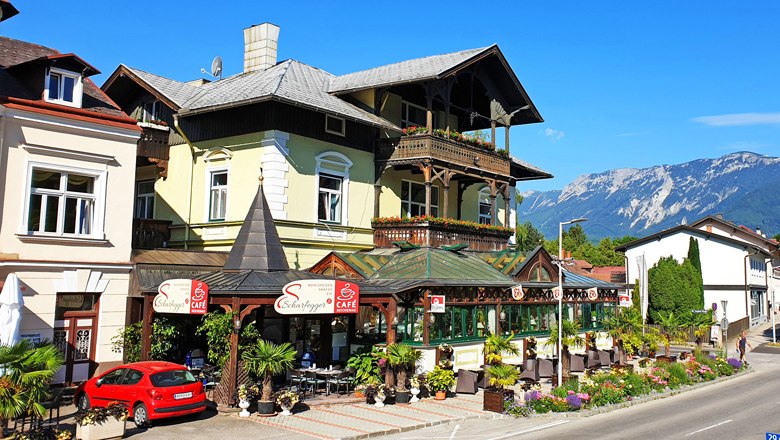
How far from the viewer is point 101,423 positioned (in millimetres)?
15438

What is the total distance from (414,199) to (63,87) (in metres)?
18.3

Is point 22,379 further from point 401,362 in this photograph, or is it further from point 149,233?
point 149,233

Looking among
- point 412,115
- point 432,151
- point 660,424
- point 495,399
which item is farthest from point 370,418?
point 412,115

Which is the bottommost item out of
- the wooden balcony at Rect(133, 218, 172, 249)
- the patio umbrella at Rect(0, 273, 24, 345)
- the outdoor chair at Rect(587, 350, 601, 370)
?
the outdoor chair at Rect(587, 350, 601, 370)

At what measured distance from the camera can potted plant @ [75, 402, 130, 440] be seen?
15.4m

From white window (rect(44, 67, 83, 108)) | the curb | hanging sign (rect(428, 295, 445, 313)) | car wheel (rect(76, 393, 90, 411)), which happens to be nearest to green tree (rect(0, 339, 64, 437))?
car wheel (rect(76, 393, 90, 411))

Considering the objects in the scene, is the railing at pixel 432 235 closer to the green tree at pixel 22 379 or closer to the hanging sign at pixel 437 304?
Answer: the hanging sign at pixel 437 304

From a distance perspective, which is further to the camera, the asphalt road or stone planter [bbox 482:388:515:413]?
stone planter [bbox 482:388:515:413]

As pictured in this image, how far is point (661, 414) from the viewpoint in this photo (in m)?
20.8

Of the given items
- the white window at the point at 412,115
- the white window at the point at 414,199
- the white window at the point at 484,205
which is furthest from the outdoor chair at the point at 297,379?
the white window at the point at 484,205

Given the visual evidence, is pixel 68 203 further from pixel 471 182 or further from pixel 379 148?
pixel 471 182

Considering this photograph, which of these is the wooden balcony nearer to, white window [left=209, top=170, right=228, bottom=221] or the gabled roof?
white window [left=209, top=170, right=228, bottom=221]

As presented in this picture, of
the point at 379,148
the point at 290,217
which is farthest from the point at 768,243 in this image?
the point at 290,217

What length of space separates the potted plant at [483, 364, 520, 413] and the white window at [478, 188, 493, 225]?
20768 millimetres
